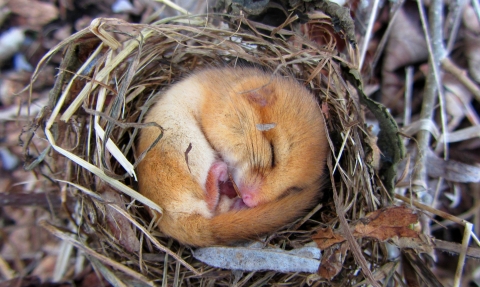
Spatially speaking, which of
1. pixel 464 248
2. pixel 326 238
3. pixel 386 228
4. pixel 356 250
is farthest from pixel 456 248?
pixel 326 238

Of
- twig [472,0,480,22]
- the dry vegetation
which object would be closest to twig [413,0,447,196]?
the dry vegetation

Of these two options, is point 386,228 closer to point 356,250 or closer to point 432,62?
point 356,250

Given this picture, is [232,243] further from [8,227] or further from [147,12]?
[147,12]

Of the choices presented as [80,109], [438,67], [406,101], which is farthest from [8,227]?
[438,67]

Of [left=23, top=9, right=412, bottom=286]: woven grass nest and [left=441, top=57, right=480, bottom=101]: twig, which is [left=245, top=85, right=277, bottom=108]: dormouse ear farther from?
[left=441, top=57, right=480, bottom=101]: twig

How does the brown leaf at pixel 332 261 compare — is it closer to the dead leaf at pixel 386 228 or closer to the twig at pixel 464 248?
the dead leaf at pixel 386 228

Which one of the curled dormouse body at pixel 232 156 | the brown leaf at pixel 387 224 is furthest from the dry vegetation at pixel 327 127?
the curled dormouse body at pixel 232 156

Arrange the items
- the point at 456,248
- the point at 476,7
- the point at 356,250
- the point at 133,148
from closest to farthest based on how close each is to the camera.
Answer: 1. the point at 356,250
2. the point at 456,248
3. the point at 133,148
4. the point at 476,7
